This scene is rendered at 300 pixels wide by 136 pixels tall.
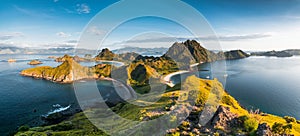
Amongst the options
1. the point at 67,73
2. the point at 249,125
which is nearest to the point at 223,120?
the point at 249,125

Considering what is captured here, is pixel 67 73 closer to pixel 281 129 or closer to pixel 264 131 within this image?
pixel 281 129

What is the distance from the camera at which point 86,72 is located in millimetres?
188875

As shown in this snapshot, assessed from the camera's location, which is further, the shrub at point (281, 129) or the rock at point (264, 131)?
the shrub at point (281, 129)

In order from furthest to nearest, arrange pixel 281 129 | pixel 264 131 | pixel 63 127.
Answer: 1. pixel 63 127
2. pixel 281 129
3. pixel 264 131

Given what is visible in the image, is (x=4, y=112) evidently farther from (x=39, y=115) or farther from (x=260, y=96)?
(x=260, y=96)

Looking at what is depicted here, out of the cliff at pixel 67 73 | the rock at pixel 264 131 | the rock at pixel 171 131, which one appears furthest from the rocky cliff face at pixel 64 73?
the rock at pixel 264 131

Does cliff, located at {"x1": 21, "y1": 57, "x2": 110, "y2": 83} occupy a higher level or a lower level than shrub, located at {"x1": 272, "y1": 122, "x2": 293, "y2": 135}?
lower

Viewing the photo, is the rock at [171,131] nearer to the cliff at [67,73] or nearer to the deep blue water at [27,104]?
the deep blue water at [27,104]

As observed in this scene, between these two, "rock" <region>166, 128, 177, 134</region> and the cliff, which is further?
the cliff

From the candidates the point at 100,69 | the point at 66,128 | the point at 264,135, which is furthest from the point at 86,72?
the point at 264,135

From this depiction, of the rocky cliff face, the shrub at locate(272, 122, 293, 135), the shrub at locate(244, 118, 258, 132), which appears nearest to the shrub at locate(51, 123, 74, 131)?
the shrub at locate(244, 118, 258, 132)

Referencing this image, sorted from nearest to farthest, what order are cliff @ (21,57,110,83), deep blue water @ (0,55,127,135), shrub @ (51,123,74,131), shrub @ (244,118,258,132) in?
shrub @ (244,118,258,132), shrub @ (51,123,74,131), deep blue water @ (0,55,127,135), cliff @ (21,57,110,83)

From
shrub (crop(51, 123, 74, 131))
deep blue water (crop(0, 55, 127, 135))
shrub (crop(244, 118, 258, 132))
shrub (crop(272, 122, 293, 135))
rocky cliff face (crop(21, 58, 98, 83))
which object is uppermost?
shrub (crop(244, 118, 258, 132))

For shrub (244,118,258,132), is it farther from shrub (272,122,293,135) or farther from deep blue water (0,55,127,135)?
deep blue water (0,55,127,135)
